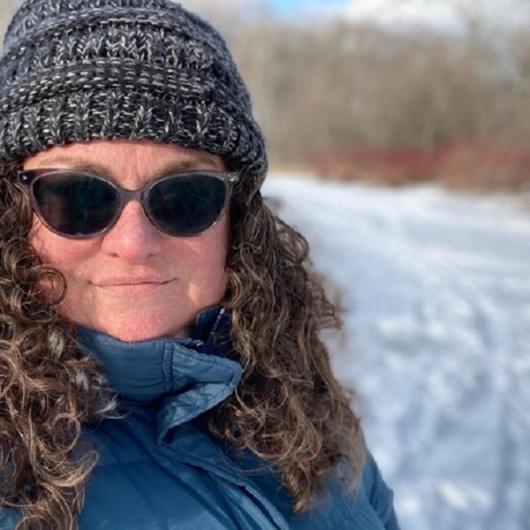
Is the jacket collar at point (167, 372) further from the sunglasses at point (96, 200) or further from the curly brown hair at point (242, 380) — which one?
the sunglasses at point (96, 200)

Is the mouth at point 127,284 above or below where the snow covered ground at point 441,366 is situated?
above

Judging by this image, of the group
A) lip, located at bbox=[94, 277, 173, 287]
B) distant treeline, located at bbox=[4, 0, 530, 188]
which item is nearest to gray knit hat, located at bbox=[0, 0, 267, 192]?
lip, located at bbox=[94, 277, 173, 287]

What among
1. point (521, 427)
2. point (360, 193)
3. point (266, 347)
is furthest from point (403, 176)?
point (266, 347)

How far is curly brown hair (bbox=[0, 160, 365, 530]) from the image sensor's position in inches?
46.9

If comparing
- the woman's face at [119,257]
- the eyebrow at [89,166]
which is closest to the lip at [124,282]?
the woman's face at [119,257]

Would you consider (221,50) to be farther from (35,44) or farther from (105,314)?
(105,314)

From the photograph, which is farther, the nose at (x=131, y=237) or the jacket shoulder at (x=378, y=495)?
the jacket shoulder at (x=378, y=495)

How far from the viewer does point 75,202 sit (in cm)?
126

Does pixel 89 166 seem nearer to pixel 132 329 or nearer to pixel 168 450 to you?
pixel 132 329

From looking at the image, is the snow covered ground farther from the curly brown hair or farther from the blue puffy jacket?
the blue puffy jacket

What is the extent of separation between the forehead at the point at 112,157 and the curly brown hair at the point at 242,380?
80 mm

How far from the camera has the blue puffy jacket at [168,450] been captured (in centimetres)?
122

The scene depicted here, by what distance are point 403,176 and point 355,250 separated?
15.9 metres

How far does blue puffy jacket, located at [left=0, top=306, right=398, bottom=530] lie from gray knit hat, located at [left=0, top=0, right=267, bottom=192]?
0.34m
